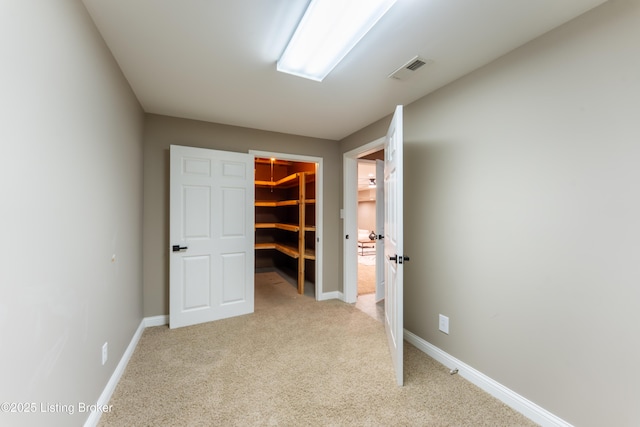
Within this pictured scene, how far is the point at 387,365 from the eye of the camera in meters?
2.12

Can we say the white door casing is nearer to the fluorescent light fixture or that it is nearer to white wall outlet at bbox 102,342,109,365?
the fluorescent light fixture

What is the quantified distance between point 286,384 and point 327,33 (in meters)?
2.36

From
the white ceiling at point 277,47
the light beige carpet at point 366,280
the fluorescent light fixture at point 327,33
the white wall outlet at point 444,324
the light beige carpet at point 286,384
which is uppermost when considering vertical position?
the white ceiling at point 277,47

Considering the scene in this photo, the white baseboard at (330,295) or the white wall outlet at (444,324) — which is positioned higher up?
the white wall outlet at (444,324)

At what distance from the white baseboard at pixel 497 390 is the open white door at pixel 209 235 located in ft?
6.90

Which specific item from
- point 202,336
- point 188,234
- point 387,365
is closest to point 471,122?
point 387,365

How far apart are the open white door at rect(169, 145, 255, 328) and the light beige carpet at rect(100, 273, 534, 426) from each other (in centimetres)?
28

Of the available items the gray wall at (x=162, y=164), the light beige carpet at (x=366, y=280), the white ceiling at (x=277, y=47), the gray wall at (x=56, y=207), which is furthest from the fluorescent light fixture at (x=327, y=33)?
the light beige carpet at (x=366, y=280)

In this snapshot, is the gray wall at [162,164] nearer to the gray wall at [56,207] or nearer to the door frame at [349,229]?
the gray wall at [56,207]

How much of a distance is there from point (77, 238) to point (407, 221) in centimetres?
247

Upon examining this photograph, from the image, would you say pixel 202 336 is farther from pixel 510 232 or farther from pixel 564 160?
pixel 564 160

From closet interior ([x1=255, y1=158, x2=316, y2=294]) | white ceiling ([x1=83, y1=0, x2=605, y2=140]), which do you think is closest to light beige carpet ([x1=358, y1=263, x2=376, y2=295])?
closet interior ([x1=255, y1=158, x2=316, y2=294])

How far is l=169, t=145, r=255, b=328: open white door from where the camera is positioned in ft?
9.27

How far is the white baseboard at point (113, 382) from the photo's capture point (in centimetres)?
148
